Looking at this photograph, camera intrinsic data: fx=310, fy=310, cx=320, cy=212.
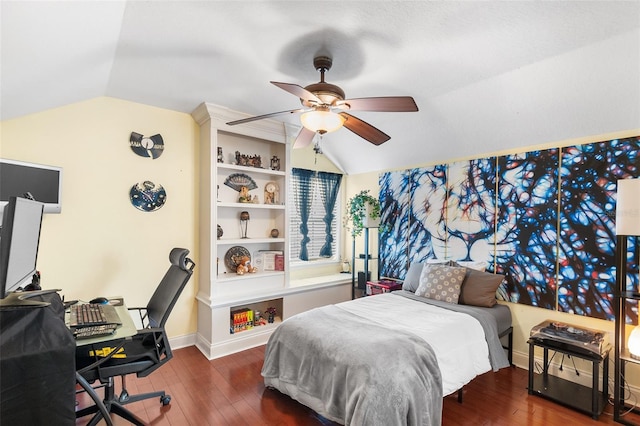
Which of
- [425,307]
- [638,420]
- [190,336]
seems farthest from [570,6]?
[190,336]

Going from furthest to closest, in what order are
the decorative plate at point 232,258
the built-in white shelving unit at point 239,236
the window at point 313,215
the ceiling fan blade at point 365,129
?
the window at point 313,215 < the decorative plate at point 232,258 < the built-in white shelving unit at point 239,236 < the ceiling fan blade at point 365,129

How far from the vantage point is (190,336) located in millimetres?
3510

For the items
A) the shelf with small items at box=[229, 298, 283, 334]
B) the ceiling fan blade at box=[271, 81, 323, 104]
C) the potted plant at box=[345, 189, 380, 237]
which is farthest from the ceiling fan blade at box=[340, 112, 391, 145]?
the shelf with small items at box=[229, 298, 283, 334]

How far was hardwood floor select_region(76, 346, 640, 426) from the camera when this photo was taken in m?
2.24

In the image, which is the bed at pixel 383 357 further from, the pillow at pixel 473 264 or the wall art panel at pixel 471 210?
the wall art panel at pixel 471 210

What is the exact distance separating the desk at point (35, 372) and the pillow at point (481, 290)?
314 centimetres

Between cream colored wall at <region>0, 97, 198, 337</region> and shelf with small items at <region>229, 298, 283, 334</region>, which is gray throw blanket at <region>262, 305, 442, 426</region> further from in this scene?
cream colored wall at <region>0, 97, 198, 337</region>

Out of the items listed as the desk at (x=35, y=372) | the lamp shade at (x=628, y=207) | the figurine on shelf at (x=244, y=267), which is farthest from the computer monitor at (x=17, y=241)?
the lamp shade at (x=628, y=207)

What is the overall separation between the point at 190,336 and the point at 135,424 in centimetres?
147

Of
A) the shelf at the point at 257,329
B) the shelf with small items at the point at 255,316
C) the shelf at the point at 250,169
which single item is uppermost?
the shelf at the point at 250,169

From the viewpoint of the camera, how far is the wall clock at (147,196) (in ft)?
10.4

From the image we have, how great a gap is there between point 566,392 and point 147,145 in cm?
449

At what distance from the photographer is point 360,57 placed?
2293 millimetres

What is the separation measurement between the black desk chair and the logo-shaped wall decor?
133cm
